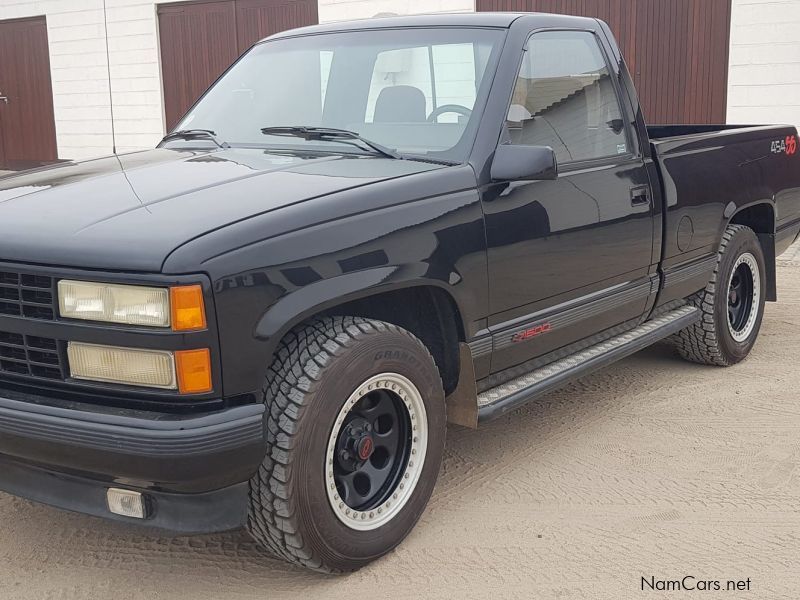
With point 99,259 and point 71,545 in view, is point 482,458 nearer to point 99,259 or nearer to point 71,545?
point 71,545

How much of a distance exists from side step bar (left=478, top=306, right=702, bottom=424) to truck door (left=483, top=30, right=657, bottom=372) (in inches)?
2.9

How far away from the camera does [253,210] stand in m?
2.74

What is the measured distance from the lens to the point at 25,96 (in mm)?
18422

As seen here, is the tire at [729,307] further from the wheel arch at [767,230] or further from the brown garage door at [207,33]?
the brown garage door at [207,33]

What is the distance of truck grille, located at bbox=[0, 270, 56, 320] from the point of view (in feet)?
8.64

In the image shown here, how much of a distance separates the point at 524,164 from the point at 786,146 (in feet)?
9.66

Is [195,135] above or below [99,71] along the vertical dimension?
below

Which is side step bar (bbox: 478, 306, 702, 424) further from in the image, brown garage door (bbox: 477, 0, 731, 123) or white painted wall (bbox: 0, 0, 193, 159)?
white painted wall (bbox: 0, 0, 193, 159)

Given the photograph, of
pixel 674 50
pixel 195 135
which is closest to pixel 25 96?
pixel 674 50

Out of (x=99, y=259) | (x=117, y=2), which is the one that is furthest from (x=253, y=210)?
(x=117, y=2)

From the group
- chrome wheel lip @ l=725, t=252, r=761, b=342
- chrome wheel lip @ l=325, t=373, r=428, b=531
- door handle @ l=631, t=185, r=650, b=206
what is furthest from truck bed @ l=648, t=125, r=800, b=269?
chrome wheel lip @ l=325, t=373, r=428, b=531

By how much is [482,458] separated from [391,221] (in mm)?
1447

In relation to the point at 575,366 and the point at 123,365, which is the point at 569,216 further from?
the point at 123,365

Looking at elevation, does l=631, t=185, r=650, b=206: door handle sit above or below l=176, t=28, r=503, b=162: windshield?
below
